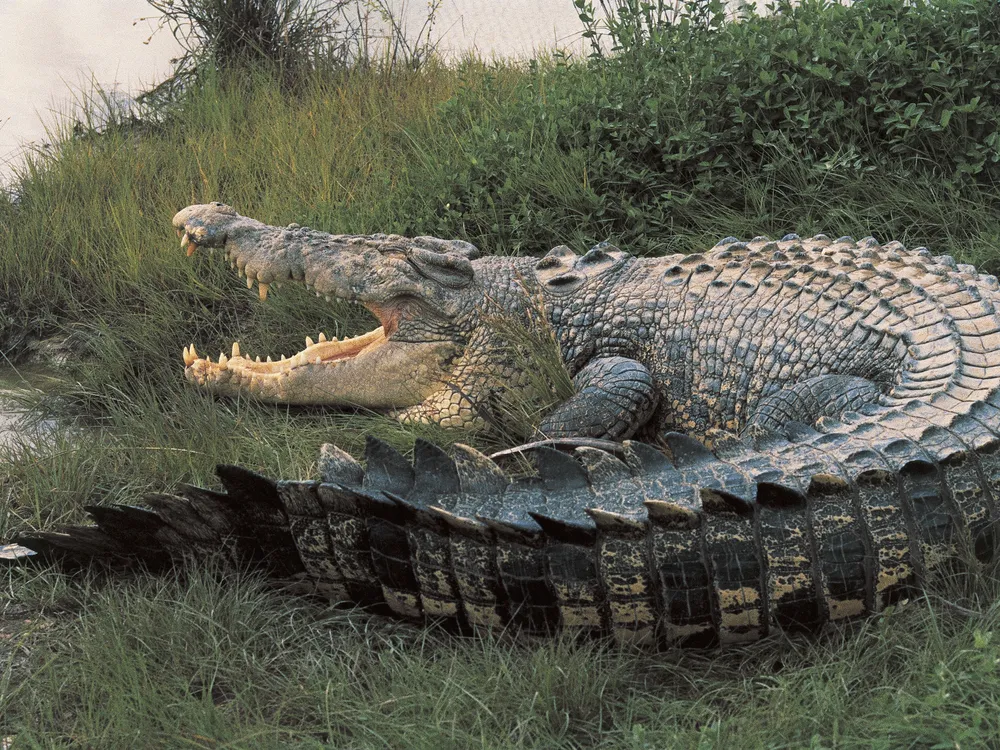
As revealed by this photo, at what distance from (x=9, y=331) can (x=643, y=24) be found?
4.29 metres

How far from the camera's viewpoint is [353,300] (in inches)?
177

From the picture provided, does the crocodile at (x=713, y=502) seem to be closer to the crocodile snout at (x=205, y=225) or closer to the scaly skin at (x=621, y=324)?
the scaly skin at (x=621, y=324)

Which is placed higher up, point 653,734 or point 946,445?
point 946,445

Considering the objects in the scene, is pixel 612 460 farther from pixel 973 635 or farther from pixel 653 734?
pixel 973 635

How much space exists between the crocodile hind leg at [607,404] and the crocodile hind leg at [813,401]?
0.51 metres

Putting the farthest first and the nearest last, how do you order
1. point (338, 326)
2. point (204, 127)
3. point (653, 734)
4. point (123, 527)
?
point (204, 127) → point (338, 326) → point (123, 527) → point (653, 734)

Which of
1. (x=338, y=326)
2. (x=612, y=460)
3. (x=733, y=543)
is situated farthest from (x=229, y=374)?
(x=733, y=543)

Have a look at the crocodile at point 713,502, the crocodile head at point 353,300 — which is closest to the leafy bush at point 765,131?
the crocodile head at point 353,300

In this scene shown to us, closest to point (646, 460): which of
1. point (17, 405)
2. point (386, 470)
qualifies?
point (386, 470)

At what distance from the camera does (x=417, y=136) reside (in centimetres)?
616

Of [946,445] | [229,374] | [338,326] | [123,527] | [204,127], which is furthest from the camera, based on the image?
[204,127]

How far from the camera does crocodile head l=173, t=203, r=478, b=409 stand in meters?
4.37

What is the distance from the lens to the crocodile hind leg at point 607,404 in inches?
155

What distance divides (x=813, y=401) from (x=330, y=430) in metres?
1.85
